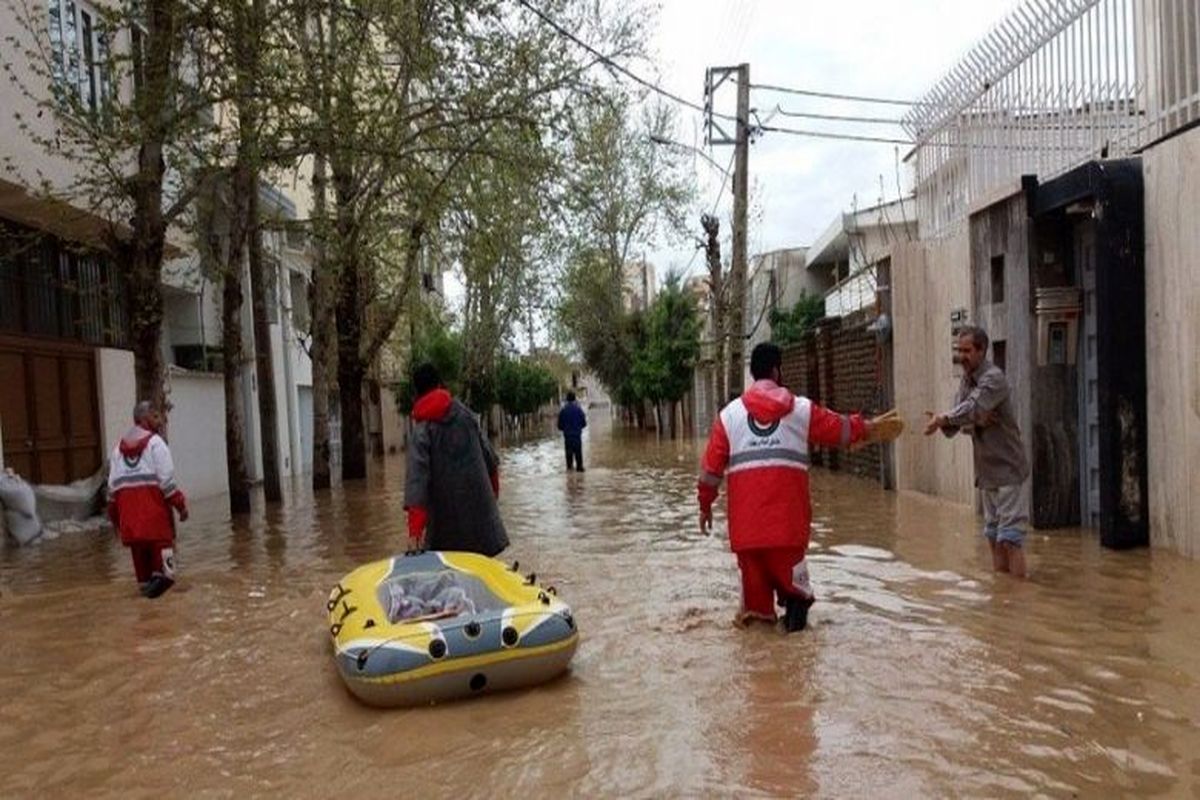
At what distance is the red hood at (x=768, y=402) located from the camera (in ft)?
21.7

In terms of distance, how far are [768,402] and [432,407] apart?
223 centimetres

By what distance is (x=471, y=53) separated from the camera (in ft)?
41.1

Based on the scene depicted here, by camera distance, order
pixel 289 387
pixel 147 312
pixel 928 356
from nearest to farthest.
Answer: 1. pixel 147 312
2. pixel 928 356
3. pixel 289 387

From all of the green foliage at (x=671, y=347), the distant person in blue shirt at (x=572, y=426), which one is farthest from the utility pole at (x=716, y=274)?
the green foliage at (x=671, y=347)

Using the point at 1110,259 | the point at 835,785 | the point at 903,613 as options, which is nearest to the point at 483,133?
the point at 1110,259

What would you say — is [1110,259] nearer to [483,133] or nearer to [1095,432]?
[1095,432]

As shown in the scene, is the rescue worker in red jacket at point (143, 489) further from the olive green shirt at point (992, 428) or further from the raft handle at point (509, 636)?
the olive green shirt at point (992, 428)

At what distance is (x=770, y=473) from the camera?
656cm

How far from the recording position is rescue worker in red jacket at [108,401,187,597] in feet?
29.1

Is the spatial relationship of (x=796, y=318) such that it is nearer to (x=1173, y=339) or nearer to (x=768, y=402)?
(x=1173, y=339)

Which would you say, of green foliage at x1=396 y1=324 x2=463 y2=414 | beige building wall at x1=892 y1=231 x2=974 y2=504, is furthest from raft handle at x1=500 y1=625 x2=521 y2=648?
green foliage at x1=396 y1=324 x2=463 y2=414

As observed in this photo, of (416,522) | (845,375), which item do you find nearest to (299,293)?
(845,375)

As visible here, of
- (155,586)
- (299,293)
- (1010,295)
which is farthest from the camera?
(299,293)

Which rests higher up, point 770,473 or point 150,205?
point 150,205
